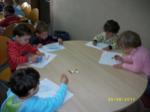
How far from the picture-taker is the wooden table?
1528 millimetres

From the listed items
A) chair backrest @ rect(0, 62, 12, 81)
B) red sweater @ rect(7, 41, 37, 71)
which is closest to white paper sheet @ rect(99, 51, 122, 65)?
red sweater @ rect(7, 41, 37, 71)

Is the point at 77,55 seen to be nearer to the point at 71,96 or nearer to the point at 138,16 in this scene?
the point at 71,96

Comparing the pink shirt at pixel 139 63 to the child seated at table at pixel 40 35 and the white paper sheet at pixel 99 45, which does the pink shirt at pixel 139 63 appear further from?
the child seated at table at pixel 40 35

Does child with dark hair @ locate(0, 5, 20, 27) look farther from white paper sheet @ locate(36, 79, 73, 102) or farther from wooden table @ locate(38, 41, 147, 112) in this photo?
white paper sheet @ locate(36, 79, 73, 102)

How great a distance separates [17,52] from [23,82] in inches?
35.1

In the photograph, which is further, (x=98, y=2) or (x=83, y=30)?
(x=83, y=30)

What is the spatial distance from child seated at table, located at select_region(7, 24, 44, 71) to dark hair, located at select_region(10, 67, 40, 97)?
676 mm

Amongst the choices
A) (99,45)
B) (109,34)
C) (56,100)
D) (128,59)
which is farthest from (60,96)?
(109,34)

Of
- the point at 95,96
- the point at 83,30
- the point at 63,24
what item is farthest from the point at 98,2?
the point at 95,96

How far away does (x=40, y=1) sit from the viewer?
19.0 feet

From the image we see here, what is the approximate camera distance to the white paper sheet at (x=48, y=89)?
159 centimetres

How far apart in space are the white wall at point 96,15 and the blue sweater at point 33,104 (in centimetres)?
178

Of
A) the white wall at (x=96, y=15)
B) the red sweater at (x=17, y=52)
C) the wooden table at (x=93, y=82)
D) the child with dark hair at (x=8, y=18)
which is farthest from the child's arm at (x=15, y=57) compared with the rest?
the child with dark hair at (x=8, y=18)

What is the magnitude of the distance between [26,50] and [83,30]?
189 cm
